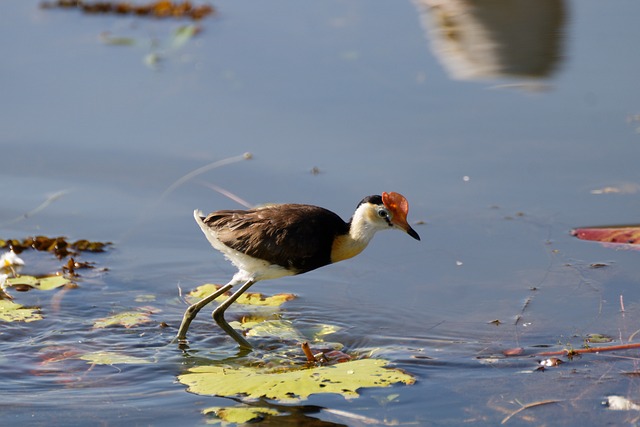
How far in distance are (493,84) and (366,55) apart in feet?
4.62

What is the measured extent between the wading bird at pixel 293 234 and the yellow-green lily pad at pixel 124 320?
1.14ft

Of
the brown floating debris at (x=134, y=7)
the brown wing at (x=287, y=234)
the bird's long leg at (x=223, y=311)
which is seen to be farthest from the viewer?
the brown floating debris at (x=134, y=7)

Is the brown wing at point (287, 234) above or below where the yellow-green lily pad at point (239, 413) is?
above

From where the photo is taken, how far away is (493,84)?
33.6 feet

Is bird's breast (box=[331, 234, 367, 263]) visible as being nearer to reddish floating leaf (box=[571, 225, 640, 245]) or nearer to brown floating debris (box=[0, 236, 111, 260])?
reddish floating leaf (box=[571, 225, 640, 245])

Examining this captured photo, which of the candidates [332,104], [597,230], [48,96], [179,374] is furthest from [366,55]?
[179,374]

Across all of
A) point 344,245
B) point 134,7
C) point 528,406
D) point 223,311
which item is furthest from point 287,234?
point 134,7

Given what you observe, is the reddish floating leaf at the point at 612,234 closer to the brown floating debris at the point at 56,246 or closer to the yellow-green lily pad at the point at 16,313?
the brown floating debris at the point at 56,246

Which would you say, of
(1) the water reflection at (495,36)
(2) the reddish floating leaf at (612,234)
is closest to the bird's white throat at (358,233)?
(2) the reddish floating leaf at (612,234)

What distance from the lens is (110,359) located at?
21.1 ft

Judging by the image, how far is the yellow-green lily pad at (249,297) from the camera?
7.39 meters

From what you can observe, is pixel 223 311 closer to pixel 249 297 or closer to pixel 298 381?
pixel 249 297

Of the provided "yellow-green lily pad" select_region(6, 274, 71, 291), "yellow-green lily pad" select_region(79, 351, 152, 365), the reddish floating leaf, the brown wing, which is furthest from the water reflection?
"yellow-green lily pad" select_region(79, 351, 152, 365)

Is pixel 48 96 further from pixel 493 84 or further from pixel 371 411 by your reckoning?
pixel 371 411
